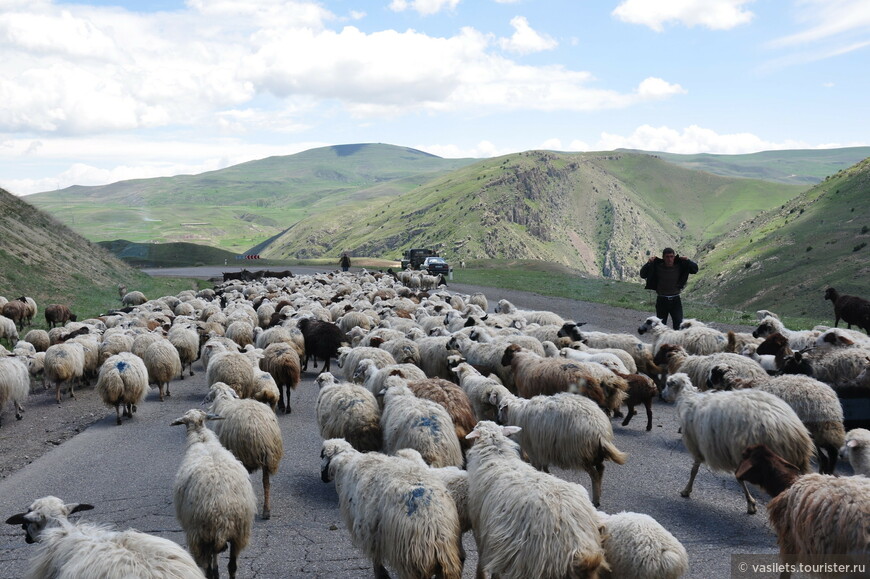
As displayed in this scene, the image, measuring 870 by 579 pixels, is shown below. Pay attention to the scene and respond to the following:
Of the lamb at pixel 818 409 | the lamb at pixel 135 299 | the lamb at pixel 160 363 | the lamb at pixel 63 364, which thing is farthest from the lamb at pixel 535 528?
the lamb at pixel 135 299

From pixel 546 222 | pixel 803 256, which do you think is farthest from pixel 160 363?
pixel 546 222

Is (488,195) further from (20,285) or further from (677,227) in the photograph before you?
(20,285)

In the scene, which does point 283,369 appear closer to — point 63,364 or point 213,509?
point 63,364

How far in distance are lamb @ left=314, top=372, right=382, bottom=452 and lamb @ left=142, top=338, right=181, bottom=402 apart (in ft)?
21.3

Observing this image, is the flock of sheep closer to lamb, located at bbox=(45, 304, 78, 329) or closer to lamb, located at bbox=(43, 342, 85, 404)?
lamb, located at bbox=(43, 342, 85, 404)

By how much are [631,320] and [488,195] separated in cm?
14891

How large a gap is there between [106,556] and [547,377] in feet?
23.3

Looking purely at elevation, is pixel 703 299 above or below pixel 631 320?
below

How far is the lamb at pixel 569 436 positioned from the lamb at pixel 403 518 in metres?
2.23

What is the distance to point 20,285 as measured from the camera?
30.0 metres

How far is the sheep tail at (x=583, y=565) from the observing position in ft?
15.8

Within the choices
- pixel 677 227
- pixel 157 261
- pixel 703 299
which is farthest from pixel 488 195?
pixel 703 299

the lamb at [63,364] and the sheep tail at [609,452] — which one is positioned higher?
the sheep tail at [609,452]

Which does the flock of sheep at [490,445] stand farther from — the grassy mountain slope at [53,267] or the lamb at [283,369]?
the grassy mountain slope at [53,267]
